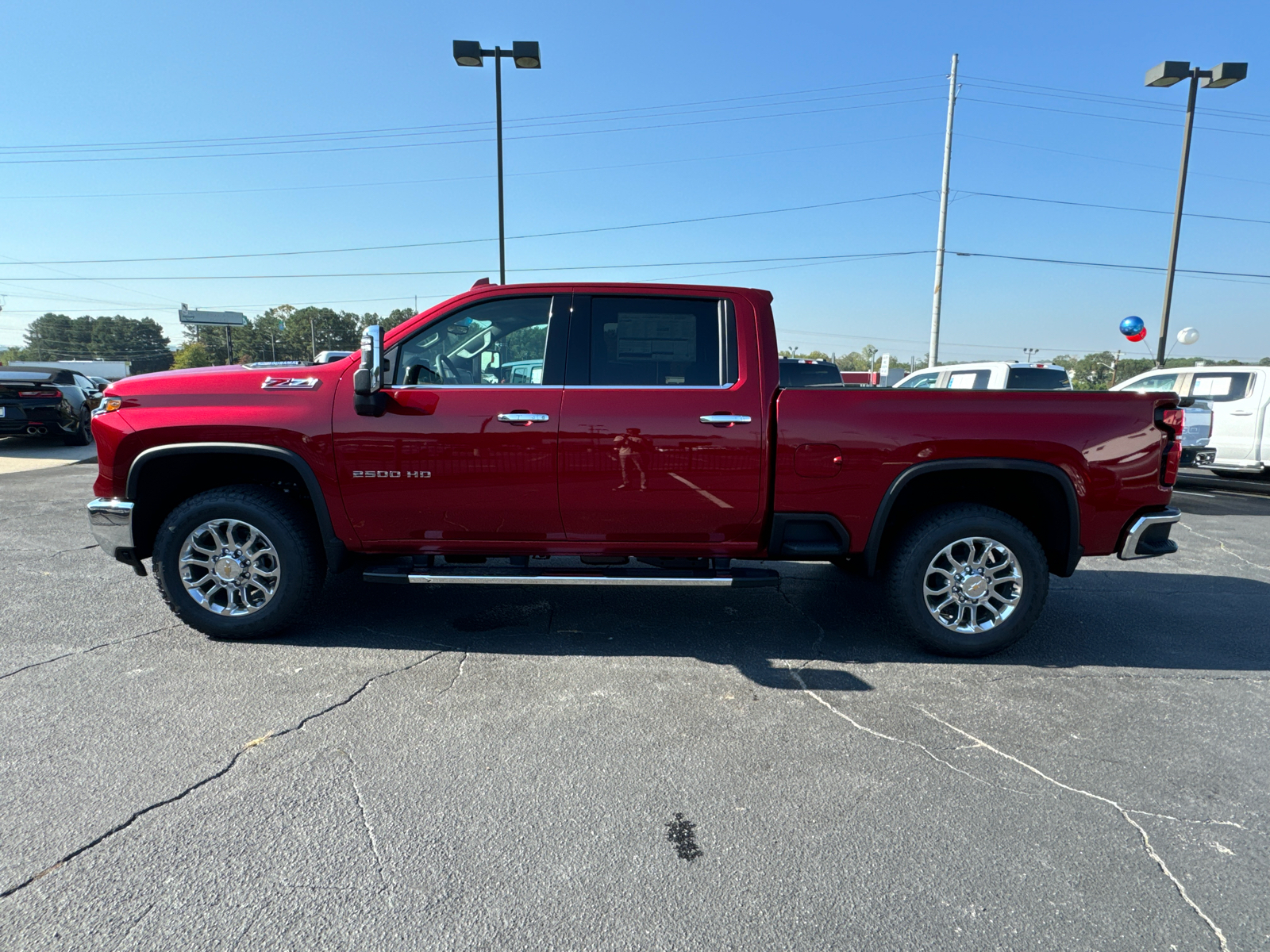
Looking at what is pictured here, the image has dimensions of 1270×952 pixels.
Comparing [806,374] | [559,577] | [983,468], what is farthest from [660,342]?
[806,374]

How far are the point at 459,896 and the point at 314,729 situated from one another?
1.30m

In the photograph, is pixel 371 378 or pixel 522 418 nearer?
pixel 371 378

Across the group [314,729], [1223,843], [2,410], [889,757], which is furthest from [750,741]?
[2,410]

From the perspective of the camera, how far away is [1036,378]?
1170 centimetres

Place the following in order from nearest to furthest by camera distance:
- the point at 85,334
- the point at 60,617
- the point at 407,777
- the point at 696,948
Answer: the point at 696,948 < the point at 407,777 < the point at 60,617 < the point at 85,334

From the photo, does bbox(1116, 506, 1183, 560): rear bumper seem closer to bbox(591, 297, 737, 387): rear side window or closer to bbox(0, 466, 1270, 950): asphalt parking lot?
bbox(0, 466, 1270, 950): asphalt parking lot

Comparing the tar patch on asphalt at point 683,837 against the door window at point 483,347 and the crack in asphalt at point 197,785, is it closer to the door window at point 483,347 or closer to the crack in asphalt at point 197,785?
the crack in asphalt at point 197,785

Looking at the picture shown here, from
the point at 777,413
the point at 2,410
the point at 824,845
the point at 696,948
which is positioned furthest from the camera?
the point at 2,410

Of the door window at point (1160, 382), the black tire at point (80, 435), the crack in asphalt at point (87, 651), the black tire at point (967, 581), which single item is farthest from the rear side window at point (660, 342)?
the black tire at point (80, 435)

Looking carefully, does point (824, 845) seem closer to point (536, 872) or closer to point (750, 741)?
point (750, 741)

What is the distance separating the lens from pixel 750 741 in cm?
299

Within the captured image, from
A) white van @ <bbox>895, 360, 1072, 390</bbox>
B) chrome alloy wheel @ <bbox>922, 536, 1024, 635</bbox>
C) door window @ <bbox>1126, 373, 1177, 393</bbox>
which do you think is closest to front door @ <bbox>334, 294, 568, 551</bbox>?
chrome alloy wheel @ <bbox>922, 536, 1024, 635</bbox>

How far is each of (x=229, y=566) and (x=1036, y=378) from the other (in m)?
12.0

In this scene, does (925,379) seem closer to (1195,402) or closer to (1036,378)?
(1036,378)
